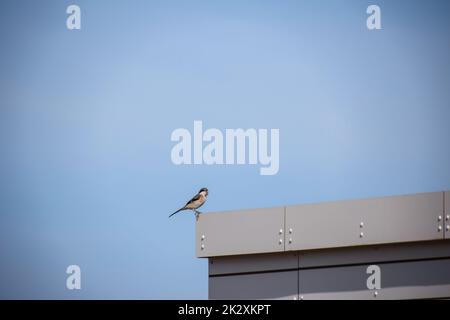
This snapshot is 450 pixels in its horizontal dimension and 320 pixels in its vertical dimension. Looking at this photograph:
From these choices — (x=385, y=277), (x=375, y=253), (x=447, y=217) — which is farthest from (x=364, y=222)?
(x=447, y=217)

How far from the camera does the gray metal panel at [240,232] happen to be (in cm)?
1102

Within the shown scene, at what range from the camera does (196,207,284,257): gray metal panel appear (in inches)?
434

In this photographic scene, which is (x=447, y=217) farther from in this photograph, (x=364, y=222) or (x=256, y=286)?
(x=256, y=286)

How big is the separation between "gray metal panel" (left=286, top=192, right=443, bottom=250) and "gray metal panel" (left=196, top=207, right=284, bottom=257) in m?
0.18

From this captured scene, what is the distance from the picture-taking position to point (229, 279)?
11555 millimetres

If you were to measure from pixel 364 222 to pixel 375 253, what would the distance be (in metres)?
0.30

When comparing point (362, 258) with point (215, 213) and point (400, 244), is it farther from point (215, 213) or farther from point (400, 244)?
point (215, 213)

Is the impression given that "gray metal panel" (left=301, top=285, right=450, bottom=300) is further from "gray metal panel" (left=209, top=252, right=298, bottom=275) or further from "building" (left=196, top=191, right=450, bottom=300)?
"gray metal panel" (left=209, top=252, right=298, bottom=275)

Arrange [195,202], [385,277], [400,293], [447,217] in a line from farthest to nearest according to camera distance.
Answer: [195,202]
[385,277]
[400,293]
[447,217]

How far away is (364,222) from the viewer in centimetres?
1021

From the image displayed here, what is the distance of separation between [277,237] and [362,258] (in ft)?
3.32

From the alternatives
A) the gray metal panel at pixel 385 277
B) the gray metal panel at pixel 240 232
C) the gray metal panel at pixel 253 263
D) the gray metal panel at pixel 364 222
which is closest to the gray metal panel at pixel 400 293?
the gray metal panel at pixel 385 277

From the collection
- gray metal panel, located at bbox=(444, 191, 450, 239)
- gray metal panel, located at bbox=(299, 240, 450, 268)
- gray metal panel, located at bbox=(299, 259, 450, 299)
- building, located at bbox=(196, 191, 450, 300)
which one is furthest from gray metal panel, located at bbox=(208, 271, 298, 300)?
gray metal panel, located at bbox=(444, 191, 450, 239)
